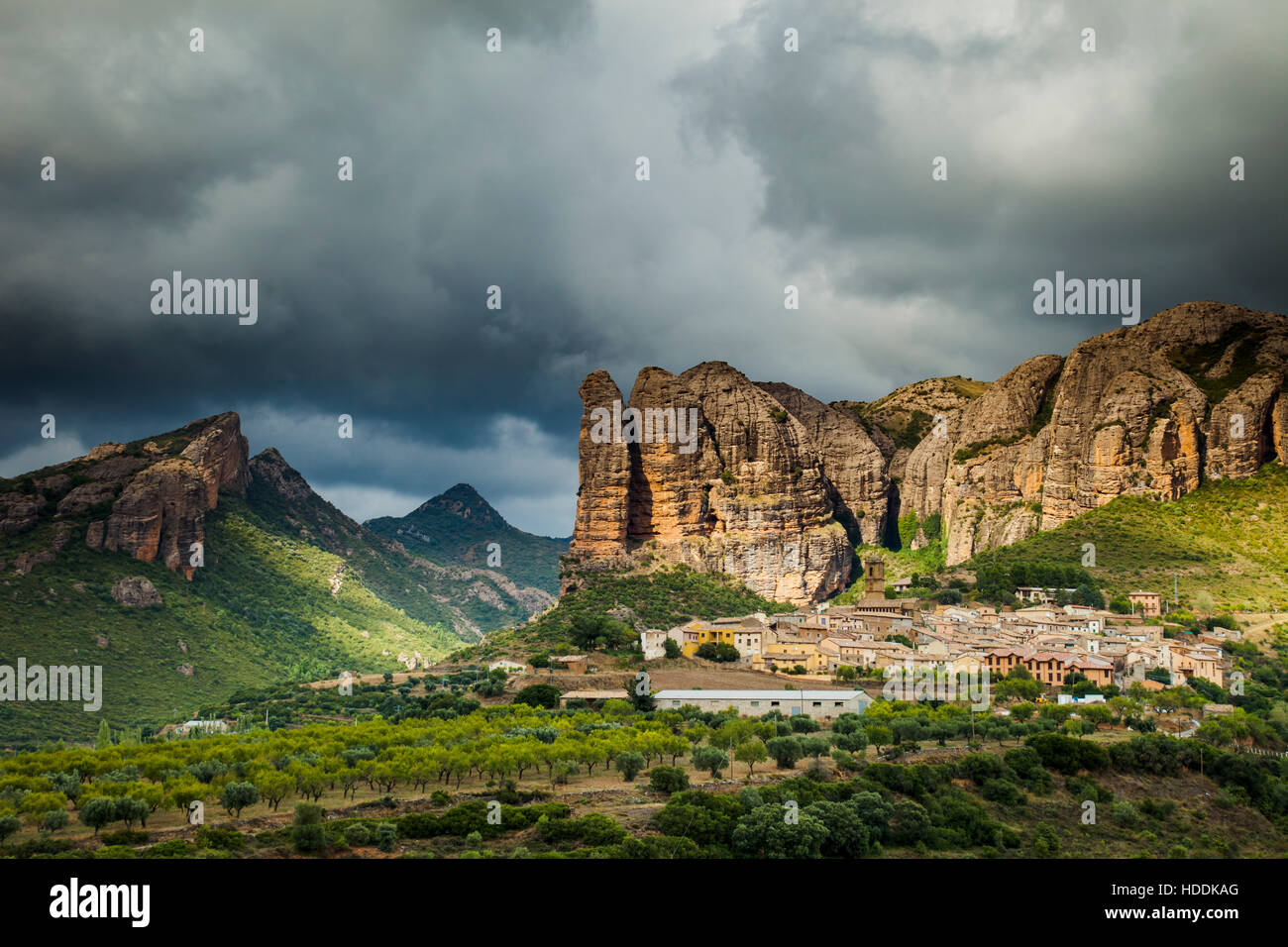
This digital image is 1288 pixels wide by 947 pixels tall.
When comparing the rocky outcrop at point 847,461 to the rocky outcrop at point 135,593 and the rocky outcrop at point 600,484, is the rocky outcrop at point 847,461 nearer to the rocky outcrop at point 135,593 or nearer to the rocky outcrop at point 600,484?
the rocky outcrop at point 600,484

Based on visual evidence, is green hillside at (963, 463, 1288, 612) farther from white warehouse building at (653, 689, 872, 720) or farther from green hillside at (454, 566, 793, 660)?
white warehouse building at (653, 689, 872, 720)

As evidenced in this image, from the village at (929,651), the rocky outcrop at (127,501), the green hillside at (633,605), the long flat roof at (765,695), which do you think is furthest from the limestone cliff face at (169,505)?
the long flat roof at (765,695)

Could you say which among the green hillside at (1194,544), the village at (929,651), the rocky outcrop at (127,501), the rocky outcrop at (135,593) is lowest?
the village at (929,651)

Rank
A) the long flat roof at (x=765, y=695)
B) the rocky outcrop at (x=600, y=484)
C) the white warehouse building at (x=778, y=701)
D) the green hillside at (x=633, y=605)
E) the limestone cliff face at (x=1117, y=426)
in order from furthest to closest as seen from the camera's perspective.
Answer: the rocky outcrop at (x=600, y=484)
the limestone cliff face at (x=1117, y=426)
the green hillside at (x=633, y=605)
the long flat roof at (x=765, y=695)
the white warehouse building at (x=778, y=701)

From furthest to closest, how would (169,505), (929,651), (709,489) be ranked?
(169,505) < (709,489) < (929,651)

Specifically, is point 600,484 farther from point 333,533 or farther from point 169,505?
point 333,533

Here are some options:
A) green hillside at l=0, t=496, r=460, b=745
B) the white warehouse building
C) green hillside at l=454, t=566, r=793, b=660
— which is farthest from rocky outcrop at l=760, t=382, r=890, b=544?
the white warehouse building

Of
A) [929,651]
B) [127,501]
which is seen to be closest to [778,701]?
[929,651]
